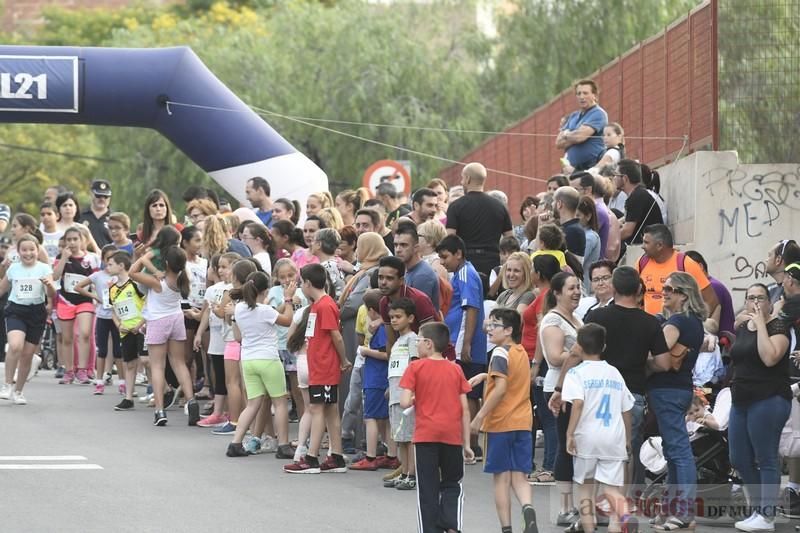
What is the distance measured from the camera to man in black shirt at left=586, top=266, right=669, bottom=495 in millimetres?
11281

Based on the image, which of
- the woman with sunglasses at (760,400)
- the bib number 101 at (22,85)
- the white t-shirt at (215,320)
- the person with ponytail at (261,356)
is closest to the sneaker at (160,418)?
the white t-shirt at (215,320)

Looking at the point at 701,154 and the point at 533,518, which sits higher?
the point at 701,154

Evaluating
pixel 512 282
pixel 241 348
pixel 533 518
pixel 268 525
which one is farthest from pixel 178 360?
pixel 533 518

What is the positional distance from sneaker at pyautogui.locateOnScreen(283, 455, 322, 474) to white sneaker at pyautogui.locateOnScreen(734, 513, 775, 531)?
12.7 ft

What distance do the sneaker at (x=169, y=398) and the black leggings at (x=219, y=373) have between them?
1.83 m

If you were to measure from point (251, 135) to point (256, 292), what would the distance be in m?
8.16

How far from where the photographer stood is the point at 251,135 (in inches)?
903

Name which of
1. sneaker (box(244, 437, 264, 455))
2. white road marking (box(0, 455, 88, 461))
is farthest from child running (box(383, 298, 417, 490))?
white road marking (box(0, 455, 88, 461))

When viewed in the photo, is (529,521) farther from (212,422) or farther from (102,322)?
(102,322)

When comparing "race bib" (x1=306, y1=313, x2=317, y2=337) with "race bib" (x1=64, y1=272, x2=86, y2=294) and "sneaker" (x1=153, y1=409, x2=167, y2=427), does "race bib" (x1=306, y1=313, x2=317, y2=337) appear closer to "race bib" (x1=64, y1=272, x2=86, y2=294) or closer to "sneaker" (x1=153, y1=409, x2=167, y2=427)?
"sneaker" (x1=153, y1=409, x2=167, y2=427)

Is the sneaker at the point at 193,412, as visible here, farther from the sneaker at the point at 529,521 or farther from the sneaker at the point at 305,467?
the sneaker at the point at 529,521

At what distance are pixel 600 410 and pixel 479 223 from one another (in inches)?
212

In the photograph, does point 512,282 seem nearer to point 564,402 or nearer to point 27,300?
point 564,402

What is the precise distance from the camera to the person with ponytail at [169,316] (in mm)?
17297
